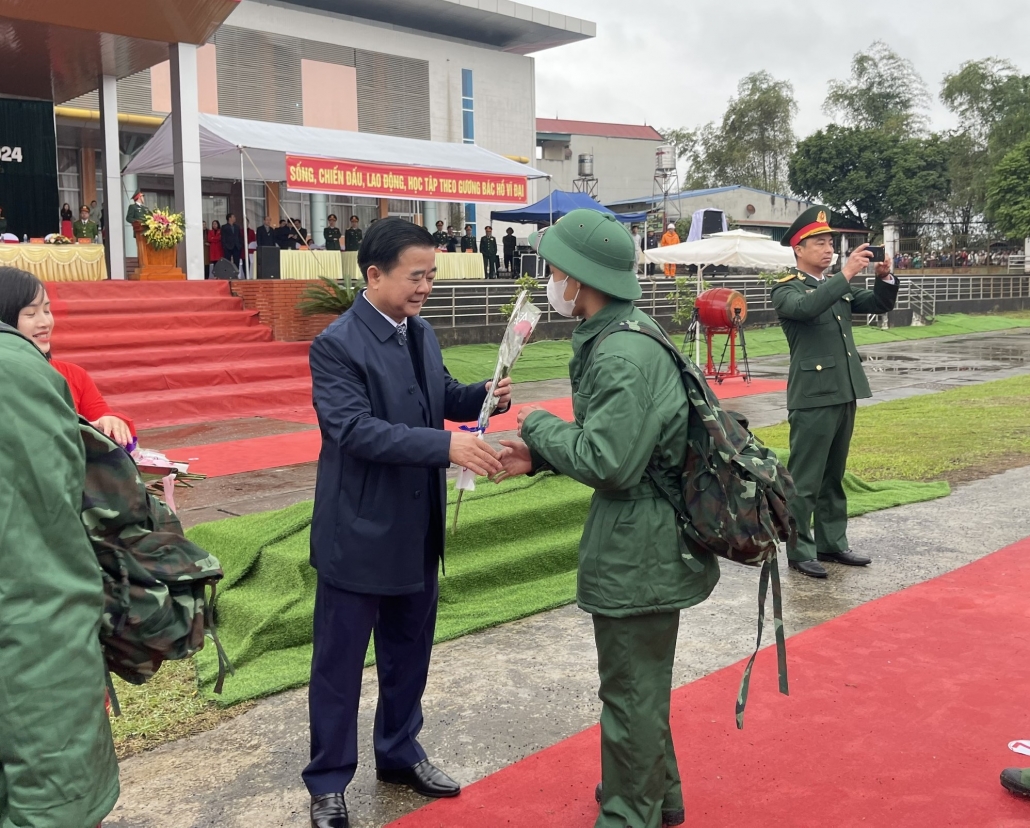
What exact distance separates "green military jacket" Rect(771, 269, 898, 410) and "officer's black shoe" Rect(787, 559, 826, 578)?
0.84 meters

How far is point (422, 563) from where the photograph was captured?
2.93 metres

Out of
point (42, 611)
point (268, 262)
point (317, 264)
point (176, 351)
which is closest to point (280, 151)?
point (317, 264)

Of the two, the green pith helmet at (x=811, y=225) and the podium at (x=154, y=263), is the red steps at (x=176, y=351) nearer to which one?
the podium at (x=154, y=263)

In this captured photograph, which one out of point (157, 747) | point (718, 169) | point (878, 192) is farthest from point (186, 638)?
point (718, 169)

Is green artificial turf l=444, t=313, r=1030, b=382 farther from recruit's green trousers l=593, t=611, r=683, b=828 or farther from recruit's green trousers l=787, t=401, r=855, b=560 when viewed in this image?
recruit's green trousers l=593, t=611, r=683, b=828

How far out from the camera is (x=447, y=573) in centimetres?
489

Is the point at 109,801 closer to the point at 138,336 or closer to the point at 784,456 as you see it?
the point at 784,456

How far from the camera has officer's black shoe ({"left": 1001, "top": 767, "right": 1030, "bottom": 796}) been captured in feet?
9.56

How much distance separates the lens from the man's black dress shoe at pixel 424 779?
3.02m

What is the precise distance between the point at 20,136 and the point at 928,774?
60.2ft

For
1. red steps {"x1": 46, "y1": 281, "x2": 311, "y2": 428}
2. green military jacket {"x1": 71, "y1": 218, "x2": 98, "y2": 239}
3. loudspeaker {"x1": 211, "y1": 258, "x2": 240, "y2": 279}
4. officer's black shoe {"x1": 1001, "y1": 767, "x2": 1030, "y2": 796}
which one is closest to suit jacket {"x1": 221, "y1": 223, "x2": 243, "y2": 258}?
loudspeaker {"x1": 211, "y1": 258, "x2": 240, "y2": 279}

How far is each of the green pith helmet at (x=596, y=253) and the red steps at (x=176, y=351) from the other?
347 inches

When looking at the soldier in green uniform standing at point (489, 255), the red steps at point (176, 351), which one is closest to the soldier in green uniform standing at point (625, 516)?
the red steps at point (176, 351)

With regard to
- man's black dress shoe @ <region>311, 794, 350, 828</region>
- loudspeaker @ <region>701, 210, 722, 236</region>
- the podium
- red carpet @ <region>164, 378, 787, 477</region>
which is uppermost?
loudspeaker @ <region>701, 210, 722, 236</region>
